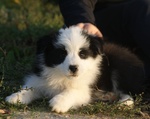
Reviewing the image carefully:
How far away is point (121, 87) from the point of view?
452cm

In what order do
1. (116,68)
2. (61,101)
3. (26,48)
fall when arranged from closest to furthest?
(61,101), (116,68), (26,48)

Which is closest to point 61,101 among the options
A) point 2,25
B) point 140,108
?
point 140,108

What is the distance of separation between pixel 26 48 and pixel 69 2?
4.74 ft

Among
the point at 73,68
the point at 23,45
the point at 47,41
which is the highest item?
the point at 47,41

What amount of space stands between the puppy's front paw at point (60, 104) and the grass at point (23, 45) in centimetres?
10

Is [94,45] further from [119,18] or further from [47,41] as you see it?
[119,18]

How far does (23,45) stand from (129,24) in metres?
1.95

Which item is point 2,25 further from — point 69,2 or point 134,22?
point 134,22

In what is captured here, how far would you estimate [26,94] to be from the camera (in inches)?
162

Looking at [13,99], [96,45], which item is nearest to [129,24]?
[96,45]

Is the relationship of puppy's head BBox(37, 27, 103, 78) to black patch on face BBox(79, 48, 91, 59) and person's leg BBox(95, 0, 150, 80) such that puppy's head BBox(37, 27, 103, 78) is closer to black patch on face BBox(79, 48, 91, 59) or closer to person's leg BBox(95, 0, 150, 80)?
black patch on face BBox(79, 48, 91, 59)

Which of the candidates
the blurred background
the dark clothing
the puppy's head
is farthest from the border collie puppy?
the dark clothing

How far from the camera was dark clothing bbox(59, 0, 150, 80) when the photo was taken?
4.83 metres

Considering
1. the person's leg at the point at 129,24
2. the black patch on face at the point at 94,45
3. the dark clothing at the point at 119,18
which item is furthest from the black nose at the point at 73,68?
the person's leg at the point at 129,24
